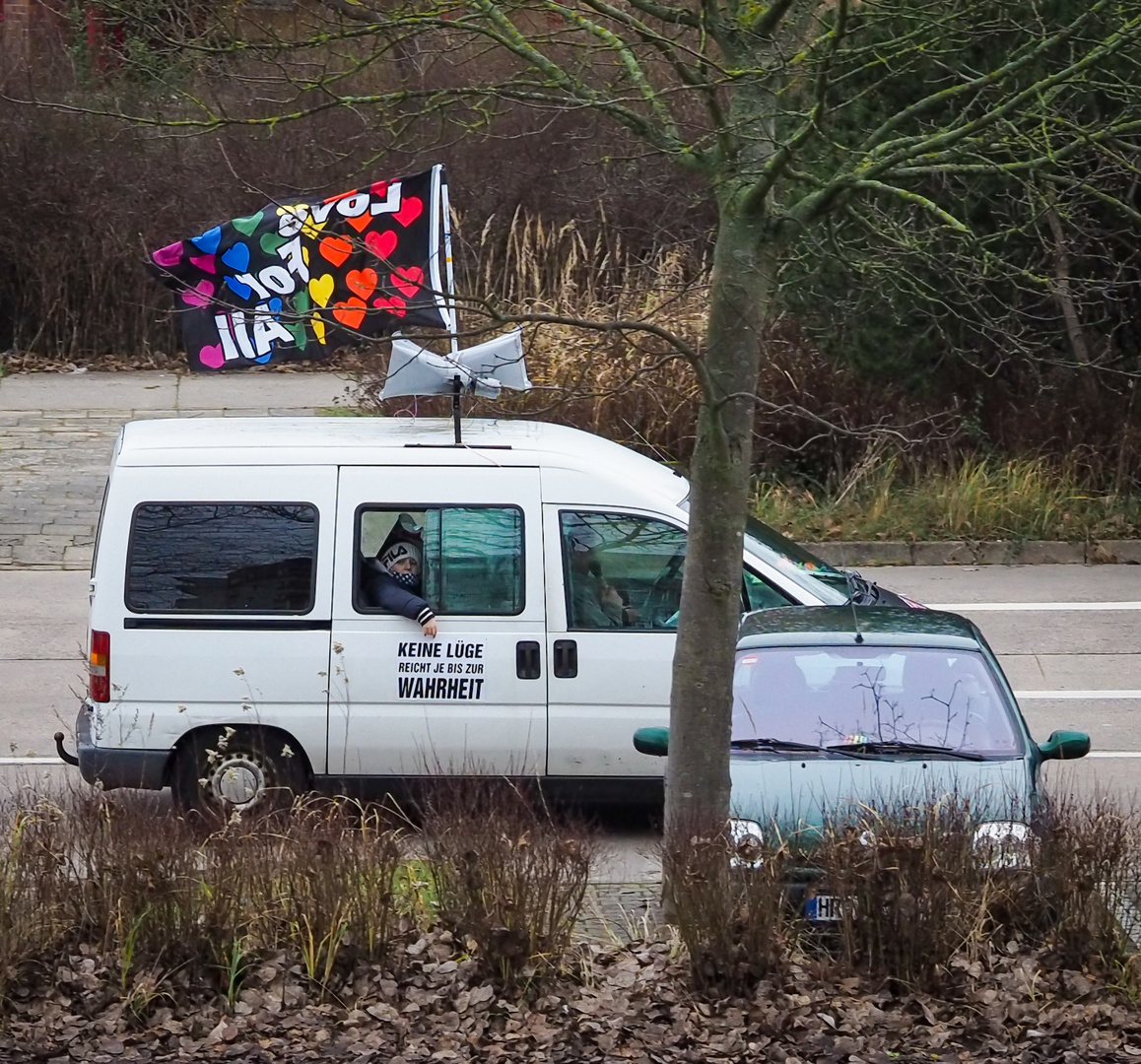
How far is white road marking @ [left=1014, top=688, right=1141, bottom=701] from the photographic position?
1076 centimetres

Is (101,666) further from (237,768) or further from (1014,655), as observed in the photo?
(1014,655)

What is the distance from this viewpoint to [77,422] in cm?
1888

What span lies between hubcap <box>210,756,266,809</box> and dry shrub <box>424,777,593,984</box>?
7.74 feet

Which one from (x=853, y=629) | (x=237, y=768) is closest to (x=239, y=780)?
(x=237, y=768)

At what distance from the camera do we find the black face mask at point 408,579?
8.08 m

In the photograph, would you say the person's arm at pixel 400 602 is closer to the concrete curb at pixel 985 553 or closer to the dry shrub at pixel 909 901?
the dry shrub at pixel 909 901

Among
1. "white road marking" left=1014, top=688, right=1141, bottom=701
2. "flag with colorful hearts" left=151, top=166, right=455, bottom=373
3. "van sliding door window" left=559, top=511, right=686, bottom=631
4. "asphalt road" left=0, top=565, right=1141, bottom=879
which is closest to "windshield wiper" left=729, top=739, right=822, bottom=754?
"asphalt road" left=0, top=565, right=1141, bottom=879

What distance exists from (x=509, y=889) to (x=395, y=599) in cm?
266

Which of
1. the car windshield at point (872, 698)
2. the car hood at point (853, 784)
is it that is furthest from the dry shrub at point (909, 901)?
the car windshield at point (872, 698)

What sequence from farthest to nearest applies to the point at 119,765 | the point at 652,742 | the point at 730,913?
1. the point at 119,765
2. the point at 652,742
3. the point at 730,913

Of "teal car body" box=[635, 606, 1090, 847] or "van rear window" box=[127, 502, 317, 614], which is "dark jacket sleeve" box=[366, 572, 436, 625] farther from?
"teal car body" box=[635, 606, 1090, 847]

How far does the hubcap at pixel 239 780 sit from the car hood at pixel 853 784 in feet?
7.85

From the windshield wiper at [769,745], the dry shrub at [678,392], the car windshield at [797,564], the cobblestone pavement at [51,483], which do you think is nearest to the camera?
the windshield wiper at [769,745]

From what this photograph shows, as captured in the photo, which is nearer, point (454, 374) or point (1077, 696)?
point (454, 374)
